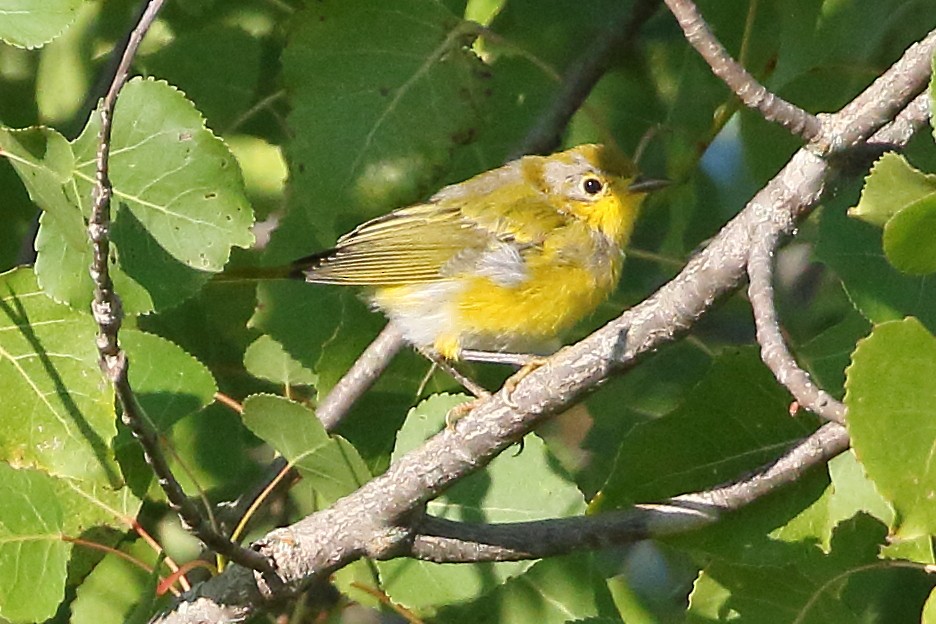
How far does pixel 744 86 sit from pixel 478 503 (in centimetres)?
100

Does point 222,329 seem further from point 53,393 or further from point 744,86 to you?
point 744,86

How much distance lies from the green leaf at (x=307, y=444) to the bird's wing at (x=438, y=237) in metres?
1.09

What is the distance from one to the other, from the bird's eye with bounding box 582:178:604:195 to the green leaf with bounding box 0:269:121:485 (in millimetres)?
1627

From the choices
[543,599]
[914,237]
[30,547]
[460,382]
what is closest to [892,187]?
[914,237]

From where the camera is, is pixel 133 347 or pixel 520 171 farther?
pixel 520 171

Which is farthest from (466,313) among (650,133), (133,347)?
(133,347)

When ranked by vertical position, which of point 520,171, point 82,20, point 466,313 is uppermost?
point 82,20

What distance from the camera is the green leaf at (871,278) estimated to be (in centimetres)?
223

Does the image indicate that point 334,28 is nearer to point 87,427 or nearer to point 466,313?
point 466,313

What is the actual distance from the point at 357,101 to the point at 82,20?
0.74m

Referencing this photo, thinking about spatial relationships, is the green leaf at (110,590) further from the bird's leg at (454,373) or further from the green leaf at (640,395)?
the green leaf at (640,395)

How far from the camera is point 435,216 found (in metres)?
3.56

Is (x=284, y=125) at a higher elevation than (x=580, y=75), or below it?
below

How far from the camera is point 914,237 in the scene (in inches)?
64.5
